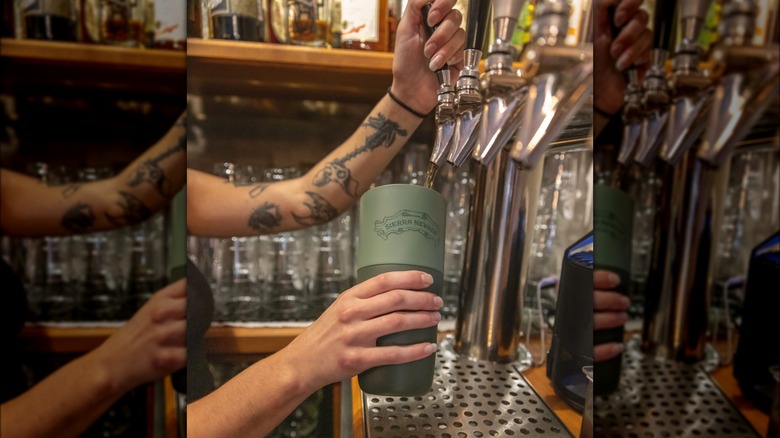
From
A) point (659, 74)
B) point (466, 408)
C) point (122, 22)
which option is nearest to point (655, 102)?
point (659, 74)

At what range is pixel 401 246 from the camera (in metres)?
0.46

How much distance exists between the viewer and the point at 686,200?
618 millimetres

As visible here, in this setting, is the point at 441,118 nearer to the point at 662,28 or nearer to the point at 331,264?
the point at 331,264

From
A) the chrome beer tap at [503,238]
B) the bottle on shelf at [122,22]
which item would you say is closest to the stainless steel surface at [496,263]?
the chrome beer tap at [503,238]

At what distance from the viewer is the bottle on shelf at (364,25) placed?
481mm

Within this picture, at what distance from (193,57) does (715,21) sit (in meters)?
0.57

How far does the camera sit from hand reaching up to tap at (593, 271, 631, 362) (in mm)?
611

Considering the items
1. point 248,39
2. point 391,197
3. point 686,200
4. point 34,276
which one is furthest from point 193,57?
point 686,200

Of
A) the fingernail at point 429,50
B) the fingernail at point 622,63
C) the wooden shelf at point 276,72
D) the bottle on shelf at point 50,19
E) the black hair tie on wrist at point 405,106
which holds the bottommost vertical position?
the black hair tie on wrist at point 405,106

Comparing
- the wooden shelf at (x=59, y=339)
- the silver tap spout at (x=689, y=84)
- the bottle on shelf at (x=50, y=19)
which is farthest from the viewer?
the bottle on shelf at (x=50, y=19)

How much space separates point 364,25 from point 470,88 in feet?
0.44

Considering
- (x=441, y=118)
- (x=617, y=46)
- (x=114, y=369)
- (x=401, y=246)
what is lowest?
(x=114, y=369)

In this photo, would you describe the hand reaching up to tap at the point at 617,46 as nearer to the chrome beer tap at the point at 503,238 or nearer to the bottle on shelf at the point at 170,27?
the chrome beer tap at the point at 503,238

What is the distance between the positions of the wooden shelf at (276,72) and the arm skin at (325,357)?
0.19 metres
